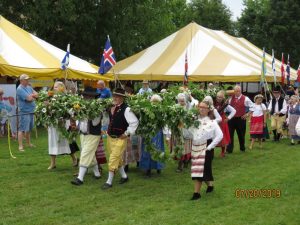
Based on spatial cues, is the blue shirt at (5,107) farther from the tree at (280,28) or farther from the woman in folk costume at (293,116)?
the tree at (280,28)

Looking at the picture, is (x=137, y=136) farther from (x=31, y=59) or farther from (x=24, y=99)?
(x=31, y=59)

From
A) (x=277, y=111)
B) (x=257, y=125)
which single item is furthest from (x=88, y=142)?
(x=277, y=111)

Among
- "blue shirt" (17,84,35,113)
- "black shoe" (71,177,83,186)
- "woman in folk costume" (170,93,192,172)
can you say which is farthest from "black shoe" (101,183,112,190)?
"blue shirt" (17,84,35,113)

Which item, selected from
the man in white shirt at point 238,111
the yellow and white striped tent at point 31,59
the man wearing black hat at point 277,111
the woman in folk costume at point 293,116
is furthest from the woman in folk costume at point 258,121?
the yellow and white striped tent at point 31,59

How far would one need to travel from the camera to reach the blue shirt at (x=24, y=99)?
1106cm

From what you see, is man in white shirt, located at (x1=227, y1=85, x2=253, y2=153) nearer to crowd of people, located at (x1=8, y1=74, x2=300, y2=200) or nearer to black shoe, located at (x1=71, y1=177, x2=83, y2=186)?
crowd of people, located at (x1=8, y1=74, x2=300, y2=200)

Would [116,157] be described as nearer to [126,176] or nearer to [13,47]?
[126,176]

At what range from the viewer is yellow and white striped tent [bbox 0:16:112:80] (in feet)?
41.7

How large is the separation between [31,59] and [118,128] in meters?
6.96

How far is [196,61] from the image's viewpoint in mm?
18109

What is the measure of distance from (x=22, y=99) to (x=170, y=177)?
451 cm

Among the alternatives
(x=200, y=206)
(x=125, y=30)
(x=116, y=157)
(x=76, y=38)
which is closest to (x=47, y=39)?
(x=76, y=38)

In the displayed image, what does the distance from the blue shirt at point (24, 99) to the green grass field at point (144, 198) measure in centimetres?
167

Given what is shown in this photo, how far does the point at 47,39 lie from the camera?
2167 cm
